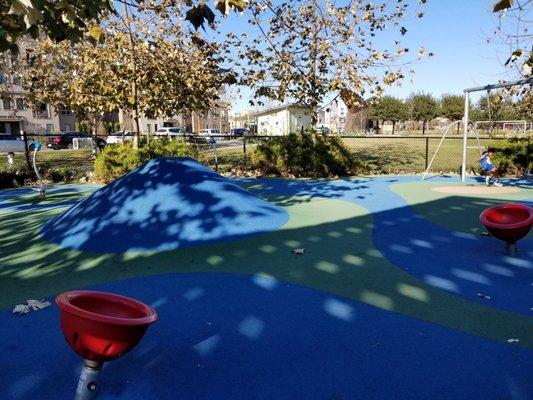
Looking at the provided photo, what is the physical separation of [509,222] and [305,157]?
10.7m

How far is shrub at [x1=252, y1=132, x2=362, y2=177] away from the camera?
54.0ft

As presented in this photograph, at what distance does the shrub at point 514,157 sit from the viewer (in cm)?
1569

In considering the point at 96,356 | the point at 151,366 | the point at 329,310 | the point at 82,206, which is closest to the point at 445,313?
the point at 329,310

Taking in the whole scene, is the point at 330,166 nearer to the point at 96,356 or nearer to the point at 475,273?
the point at 475,273

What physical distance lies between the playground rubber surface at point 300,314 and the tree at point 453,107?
8115 centimetres

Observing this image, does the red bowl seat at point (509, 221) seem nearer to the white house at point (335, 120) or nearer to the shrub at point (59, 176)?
the shrub at point (59, 176)

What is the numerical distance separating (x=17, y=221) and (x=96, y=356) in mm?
7410

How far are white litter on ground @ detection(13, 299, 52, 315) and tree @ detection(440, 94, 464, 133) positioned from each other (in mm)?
85421

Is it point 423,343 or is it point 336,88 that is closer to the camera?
point 423,343

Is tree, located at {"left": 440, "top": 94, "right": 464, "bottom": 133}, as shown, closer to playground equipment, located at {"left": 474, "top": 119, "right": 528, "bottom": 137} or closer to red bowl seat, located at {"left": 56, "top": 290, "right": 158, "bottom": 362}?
playground equipment, located at {"left": 474, "top": 119, "right": 528, "bottom": 137}

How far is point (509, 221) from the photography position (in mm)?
6277

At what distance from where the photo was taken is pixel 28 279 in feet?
17.6

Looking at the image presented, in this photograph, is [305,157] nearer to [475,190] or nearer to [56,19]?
[475,190]

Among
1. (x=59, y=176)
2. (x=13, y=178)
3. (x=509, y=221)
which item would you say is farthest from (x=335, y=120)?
(x=509, y=221)
